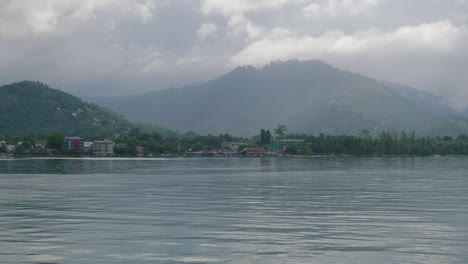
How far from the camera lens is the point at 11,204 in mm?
44000

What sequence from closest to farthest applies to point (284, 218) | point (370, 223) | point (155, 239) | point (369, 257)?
point (369, 257)
point (155, 239)
point (370, 223)
point (284, 218)

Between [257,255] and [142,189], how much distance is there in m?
39.6

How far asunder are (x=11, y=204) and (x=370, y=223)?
91.6 feet

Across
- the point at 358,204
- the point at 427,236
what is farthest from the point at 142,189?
the point at 427,236

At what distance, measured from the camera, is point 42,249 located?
2514cm

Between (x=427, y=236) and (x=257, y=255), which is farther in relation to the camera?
(x=427, y=236)

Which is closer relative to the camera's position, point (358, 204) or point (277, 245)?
point (277, 245)

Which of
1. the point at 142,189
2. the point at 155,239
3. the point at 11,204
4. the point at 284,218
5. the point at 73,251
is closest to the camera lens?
the point at 73,251

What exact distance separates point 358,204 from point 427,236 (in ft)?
52.8

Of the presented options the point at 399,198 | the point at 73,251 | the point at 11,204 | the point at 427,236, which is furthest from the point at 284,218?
the point at 11,204

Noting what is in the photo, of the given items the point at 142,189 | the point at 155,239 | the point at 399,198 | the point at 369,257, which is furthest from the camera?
the point at 142,189

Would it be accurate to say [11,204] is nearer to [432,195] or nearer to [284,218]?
[284,218]

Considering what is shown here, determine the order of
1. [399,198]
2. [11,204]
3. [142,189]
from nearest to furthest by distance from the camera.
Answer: [11,204] < [399,198] < [142,189]

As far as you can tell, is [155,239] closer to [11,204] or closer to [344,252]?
[344,252]
